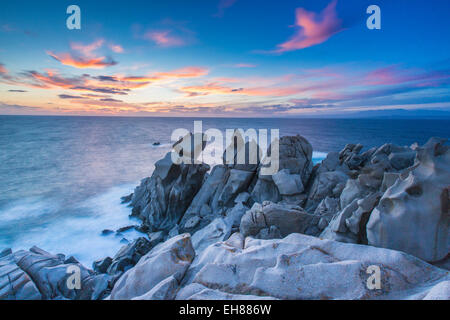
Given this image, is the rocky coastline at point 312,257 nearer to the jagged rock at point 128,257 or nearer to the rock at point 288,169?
the jagged rock at point 128,257

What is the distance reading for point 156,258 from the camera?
5.98 m

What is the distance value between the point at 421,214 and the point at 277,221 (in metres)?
4.85

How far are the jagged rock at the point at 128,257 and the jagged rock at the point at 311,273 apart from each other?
32.3ft

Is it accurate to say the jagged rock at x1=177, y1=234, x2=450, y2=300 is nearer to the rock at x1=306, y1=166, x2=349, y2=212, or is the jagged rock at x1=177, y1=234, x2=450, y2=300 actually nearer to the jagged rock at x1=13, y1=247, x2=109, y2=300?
the jagged rock at x1=13, y1=247, x2=109, y2=300

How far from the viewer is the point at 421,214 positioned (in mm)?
5941

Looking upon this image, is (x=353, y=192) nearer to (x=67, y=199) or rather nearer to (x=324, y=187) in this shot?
(x=324, y=187)

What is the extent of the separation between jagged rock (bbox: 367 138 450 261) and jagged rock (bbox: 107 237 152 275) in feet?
43.1

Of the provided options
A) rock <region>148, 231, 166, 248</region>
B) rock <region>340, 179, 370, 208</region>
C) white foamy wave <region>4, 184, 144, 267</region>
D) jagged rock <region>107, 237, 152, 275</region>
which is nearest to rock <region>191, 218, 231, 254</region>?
jagged rock <region>107, 237, 152, 275</region>

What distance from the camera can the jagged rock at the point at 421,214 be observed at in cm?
584

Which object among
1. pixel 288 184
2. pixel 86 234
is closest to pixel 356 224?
pixel 288 184

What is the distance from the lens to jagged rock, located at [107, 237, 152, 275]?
520 inches
